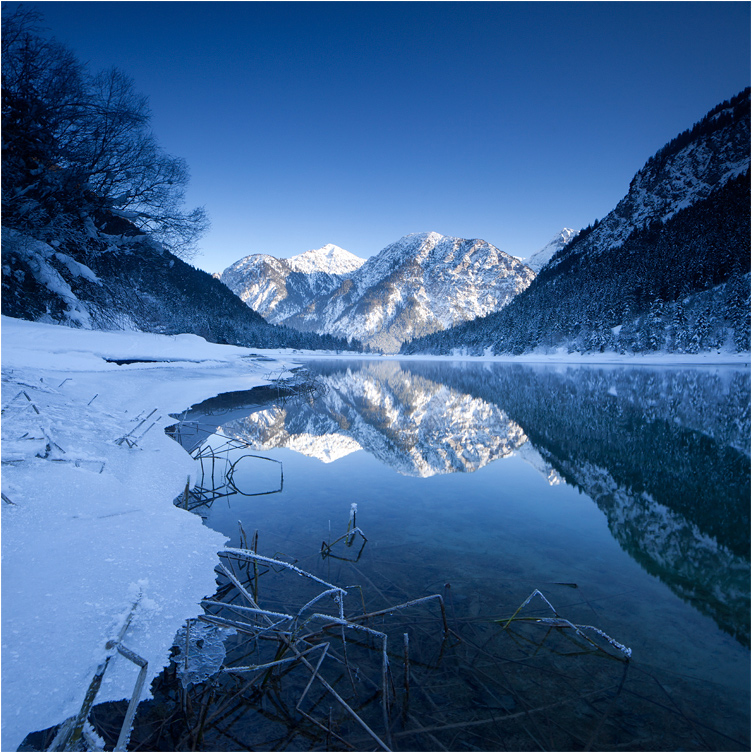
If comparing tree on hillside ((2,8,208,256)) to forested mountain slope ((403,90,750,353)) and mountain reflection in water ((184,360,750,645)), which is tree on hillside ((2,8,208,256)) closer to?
mountain reflection in water ((184,360,750,645))

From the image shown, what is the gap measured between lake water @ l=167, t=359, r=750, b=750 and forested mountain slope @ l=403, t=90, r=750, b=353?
7630 centimetres

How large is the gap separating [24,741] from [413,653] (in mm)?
2946

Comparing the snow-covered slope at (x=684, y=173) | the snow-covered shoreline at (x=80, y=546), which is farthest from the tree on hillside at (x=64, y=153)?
the snow-covered slope at (x=684, y=173)

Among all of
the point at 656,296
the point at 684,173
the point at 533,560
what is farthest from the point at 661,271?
the point at 533,560

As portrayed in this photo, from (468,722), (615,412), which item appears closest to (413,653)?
(468,722)

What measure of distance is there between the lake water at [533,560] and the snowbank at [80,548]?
109 cm

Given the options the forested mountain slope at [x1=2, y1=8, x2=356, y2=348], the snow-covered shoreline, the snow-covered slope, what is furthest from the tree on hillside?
the snow-covered slope

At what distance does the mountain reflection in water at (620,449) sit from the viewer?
19.7ft

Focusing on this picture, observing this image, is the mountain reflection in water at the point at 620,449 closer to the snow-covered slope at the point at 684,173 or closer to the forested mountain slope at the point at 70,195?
the forested mountain slope at the point at 70,195

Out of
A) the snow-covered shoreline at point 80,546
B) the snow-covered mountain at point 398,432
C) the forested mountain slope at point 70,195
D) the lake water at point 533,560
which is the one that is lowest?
the lake water at point 533,560

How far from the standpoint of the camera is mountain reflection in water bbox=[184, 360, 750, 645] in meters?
6.00

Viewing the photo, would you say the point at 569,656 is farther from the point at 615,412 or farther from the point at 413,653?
the point at 615,412

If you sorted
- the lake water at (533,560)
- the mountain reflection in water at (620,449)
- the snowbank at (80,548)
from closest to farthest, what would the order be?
1. the snowbank at (80,548)
2. the lake water at (533,560)
3. the mountain reflection in water at (620,449)

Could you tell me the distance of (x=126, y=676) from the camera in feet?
9.16
